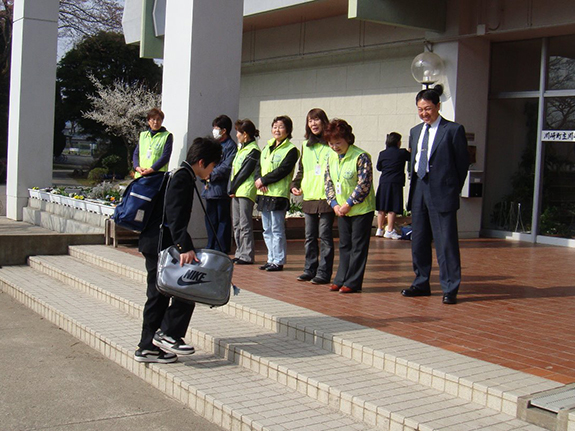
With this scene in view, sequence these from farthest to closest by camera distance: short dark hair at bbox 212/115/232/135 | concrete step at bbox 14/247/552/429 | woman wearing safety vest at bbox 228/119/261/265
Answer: short dark hair at bbox 212/115/232/135 → woman wearing safety vest at bbox 228/119/261/265 → concrete step at bbox 14/247/552/429

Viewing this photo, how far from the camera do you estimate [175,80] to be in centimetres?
1015

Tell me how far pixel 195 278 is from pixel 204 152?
99cm

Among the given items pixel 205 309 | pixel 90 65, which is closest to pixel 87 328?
pixel 205 309

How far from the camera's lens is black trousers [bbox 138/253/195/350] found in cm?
579

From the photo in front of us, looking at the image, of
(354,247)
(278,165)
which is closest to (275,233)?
(278,165)

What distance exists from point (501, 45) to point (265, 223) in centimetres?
712

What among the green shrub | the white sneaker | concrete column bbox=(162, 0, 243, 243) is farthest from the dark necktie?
the green shrub

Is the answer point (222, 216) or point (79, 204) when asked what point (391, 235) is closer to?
point (222, 216)

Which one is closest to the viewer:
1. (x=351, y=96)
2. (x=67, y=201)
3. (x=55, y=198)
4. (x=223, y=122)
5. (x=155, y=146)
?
(x=223, y=122)

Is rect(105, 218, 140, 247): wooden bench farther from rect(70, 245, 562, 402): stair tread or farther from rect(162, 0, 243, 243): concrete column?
rect(70, 245, 562, 402): stair tread

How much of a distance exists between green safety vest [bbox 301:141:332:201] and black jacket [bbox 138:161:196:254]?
2.61 m

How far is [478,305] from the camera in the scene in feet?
23.5

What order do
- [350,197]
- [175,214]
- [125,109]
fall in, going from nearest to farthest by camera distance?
[175,214] < [350,197] < [125,109]

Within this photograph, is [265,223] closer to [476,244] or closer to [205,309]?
[205,309]
